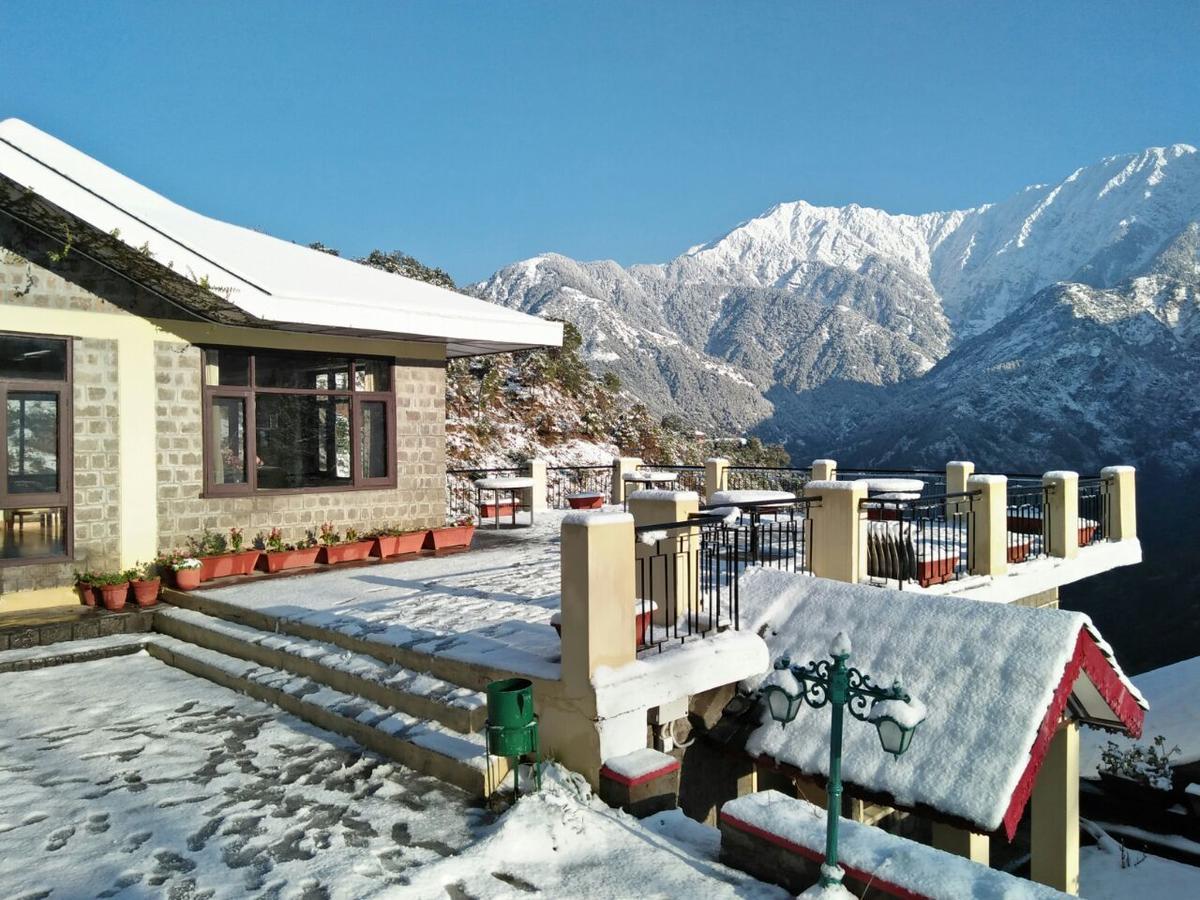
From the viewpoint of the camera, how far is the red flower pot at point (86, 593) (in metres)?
8.12

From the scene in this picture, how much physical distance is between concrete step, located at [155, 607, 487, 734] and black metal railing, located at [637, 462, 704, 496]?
9326 millimetres

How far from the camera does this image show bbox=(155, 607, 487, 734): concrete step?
504cm

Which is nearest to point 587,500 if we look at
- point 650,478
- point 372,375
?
point 650,478

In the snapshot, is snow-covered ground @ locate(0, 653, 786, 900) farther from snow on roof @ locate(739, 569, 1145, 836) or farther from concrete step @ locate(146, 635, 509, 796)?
snow on roof @ locate(739, 569, 1145, 836)

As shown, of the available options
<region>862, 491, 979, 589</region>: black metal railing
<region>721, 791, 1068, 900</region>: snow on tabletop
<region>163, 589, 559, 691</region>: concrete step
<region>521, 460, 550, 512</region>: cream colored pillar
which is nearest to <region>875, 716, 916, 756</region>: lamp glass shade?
<region>721, 791, 1068, 900</region>: snow on tabletop

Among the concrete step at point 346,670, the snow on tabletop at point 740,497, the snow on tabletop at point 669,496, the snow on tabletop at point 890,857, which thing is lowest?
the snow on tabletop at point 890,857

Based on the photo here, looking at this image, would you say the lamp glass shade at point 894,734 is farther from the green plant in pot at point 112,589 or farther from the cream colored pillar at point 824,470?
the cream colored pillar at point 824,470

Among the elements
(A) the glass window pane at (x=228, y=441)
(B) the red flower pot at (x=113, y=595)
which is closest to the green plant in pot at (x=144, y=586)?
(B) the red flower pot at (x=113, y=595)

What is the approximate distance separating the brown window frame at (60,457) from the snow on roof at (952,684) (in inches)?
281

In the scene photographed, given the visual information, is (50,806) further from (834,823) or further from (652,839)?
(834,823)

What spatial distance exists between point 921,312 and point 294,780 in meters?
151

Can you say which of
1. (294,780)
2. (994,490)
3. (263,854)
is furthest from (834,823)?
(994,490)

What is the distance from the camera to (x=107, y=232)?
24.8 feet

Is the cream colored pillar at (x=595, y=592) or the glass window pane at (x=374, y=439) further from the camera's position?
the glass window pane at (x=374, y=439)
